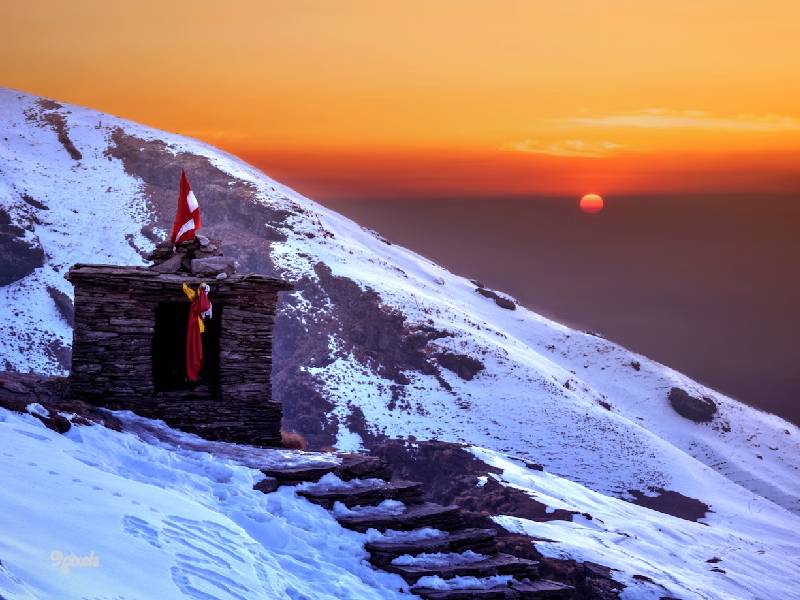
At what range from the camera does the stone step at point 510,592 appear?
595 inches

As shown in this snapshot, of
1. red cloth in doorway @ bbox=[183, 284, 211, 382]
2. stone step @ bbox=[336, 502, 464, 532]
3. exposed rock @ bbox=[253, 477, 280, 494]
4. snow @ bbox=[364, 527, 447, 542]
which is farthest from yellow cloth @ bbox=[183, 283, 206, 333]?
snow @ bbox=[364, 527, 447, 542]

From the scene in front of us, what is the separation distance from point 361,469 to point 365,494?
0.91 metres

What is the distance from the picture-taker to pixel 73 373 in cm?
1945

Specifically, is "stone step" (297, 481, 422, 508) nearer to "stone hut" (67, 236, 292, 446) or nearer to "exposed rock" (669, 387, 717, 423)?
"stone hut" (67, 236, 292, 446)

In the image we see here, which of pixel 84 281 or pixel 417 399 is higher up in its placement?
pixel 84 281

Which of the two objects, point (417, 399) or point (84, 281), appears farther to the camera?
point (417, 399)

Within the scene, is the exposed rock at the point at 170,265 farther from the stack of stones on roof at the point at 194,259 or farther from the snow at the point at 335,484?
the snow at the point at 335,484

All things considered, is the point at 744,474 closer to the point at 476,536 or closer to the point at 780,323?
the point at 476,536

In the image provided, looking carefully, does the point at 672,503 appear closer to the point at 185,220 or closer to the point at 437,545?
the point at 437,545

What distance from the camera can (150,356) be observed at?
790 inches

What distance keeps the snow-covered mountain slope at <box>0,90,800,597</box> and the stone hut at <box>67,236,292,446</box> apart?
706 inches

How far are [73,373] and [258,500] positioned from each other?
6.15 metres

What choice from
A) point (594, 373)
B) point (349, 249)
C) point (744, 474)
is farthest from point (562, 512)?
point (349, 249)

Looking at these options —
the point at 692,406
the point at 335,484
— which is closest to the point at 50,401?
the point at 335,484
